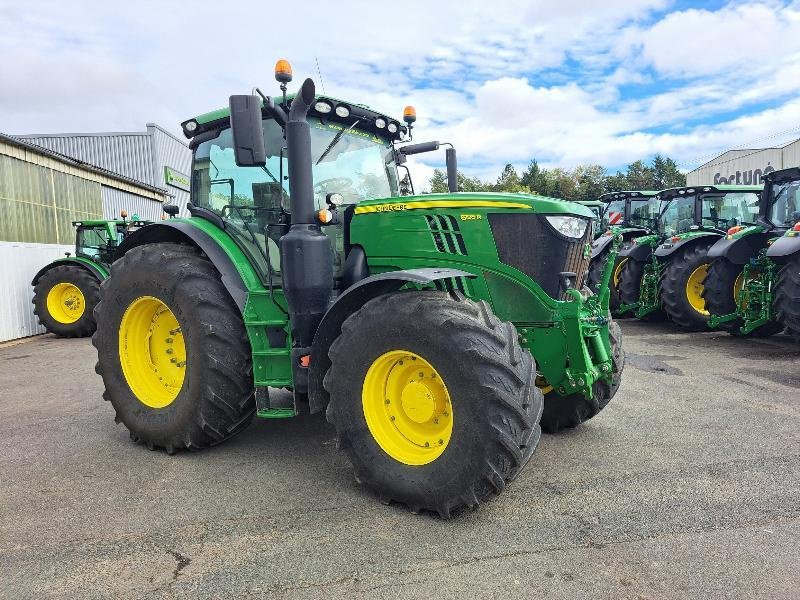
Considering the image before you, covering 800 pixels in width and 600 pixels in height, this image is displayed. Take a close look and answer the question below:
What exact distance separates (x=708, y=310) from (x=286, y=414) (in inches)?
284

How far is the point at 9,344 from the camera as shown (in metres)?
10.2

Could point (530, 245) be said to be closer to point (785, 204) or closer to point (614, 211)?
point (785, 204)

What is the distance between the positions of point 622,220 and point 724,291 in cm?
419

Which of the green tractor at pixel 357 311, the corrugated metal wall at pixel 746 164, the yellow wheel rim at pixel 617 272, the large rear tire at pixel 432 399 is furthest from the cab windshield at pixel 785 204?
the corrugated metal wall at pixel 746 164

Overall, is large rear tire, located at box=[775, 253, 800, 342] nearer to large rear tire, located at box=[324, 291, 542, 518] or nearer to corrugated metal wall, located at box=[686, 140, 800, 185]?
large rear tire, located at box=[324, 291, 542, 518]

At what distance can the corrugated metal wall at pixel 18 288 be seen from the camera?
10.5 m

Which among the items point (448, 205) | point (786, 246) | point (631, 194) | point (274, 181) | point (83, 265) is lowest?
point (786, 246)

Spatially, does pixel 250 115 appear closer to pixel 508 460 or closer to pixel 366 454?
pixel 366 454

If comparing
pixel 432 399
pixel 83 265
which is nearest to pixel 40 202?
pixel 83 265

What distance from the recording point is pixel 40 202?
13414 millimetres

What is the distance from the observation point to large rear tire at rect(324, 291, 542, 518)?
9.04ft

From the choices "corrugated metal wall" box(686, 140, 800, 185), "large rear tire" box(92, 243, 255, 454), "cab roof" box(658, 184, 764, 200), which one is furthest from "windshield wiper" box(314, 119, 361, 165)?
"corrugated metal wall" box(686, 140, 800, 185)

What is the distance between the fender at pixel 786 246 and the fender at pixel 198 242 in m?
6.49

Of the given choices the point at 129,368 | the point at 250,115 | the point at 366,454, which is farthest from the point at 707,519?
the point at 129,368
